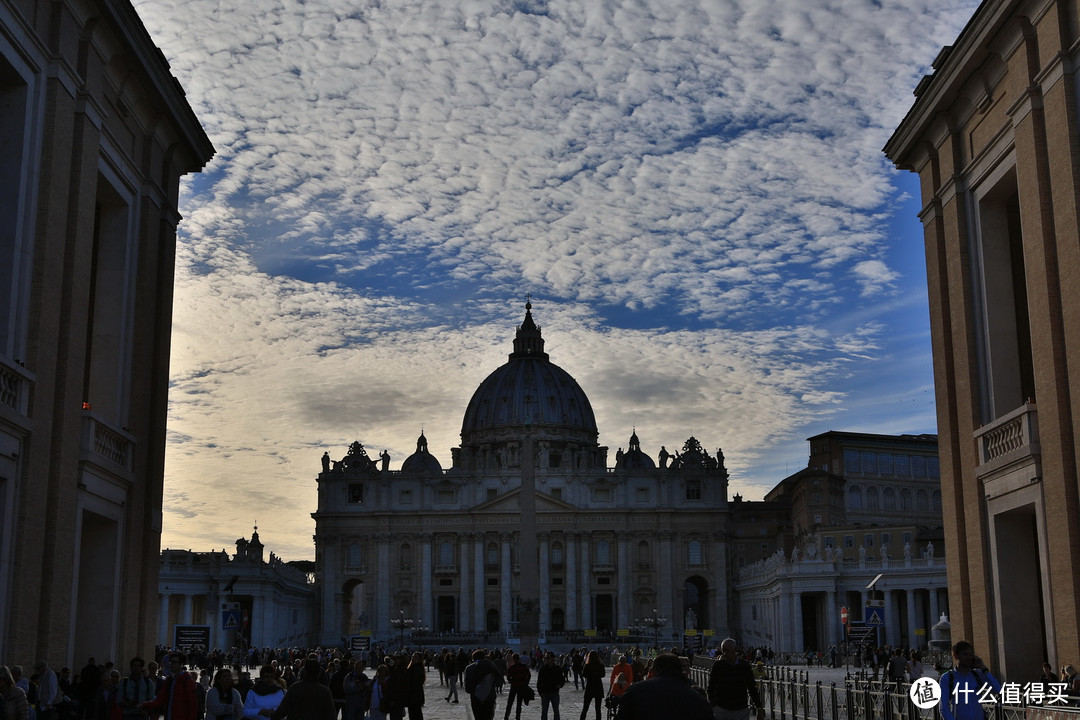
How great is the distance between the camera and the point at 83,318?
804 inches

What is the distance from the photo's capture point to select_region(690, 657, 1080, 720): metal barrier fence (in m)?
13.7

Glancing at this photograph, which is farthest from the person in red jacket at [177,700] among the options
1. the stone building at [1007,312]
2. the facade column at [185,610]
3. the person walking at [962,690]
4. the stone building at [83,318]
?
the facade column at [185,610]

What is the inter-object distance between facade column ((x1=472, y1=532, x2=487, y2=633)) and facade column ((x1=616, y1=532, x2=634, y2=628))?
13.2 m

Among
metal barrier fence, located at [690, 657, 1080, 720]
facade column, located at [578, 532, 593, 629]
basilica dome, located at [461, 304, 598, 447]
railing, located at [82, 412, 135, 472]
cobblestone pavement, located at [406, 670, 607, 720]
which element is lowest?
cobblestone pavement, located at [406, 670, 607, 720]

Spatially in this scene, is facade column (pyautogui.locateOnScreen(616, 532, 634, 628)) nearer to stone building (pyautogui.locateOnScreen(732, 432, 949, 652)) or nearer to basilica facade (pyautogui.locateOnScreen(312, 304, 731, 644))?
basilica facade (pyautogui.locateOnScreen(312, 304, 731, 644))

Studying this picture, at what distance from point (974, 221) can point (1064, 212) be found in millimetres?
5047

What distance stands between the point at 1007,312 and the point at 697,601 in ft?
373

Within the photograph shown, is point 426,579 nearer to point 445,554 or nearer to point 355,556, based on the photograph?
point 445,554

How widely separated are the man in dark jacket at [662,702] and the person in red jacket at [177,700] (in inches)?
311

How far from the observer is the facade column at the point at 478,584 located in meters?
122

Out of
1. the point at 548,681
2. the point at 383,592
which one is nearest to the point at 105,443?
the point at 548,681

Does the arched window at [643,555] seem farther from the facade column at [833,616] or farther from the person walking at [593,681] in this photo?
the person walking at [593,681]

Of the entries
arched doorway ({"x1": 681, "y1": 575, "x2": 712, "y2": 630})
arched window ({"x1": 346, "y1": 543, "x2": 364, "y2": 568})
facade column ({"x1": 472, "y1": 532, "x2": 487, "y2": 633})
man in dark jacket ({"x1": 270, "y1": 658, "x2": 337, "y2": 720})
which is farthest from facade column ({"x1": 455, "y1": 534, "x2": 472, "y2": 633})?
man in dark jacket ({"x1": 270, "y1": 658, "x2": 337, "y2": 720})

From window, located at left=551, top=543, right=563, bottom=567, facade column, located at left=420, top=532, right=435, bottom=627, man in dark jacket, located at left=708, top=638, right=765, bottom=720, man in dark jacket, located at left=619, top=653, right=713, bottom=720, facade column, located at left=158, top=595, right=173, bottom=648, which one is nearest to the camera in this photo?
man in dark jacket, located at left=619, top=653, right=713, bottom=720
